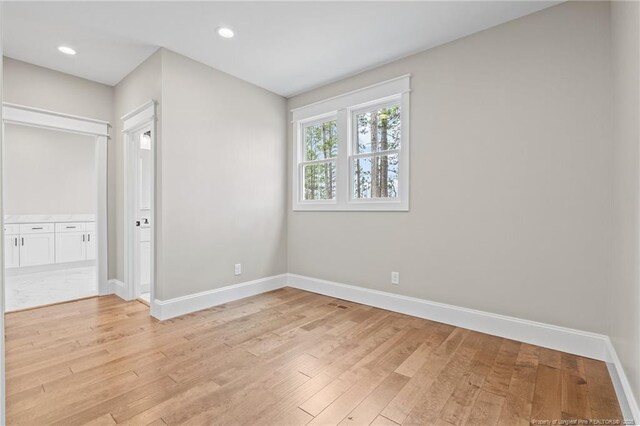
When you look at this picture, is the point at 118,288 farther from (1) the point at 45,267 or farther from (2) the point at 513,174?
(2) the point at 513,174

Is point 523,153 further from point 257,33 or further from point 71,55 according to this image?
point 71,55

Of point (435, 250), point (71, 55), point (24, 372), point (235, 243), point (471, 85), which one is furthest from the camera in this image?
point (235, 243)

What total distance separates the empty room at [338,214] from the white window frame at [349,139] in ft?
0.10

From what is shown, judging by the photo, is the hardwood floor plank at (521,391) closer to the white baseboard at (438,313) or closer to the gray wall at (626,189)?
the white baseboard at (438,313)

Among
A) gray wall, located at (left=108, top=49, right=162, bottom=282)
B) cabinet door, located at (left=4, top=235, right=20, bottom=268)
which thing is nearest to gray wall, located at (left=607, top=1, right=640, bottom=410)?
gray wall, located at (left=108, top=49, right=162, bottom=282)

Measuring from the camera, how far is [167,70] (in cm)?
302

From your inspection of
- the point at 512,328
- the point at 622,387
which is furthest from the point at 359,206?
the point at 622,387

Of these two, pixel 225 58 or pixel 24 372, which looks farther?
pixel 225 58

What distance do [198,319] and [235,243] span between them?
0.98 meters

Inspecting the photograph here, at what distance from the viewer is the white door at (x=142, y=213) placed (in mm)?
3719

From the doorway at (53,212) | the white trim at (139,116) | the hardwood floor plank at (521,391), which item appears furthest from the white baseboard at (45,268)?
the hardwood floor plank at (521,391)

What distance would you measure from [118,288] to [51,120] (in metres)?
2.11

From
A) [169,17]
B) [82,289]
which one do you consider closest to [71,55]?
[169,17]

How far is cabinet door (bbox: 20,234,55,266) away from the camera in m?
5.02
